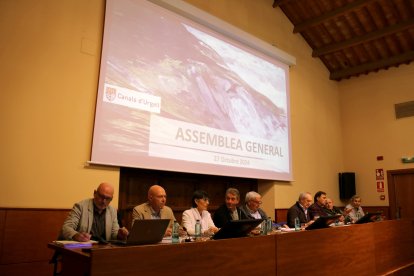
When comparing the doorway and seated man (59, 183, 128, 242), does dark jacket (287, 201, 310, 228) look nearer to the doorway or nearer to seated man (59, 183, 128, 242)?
seated man (59, 183, 128, 242)

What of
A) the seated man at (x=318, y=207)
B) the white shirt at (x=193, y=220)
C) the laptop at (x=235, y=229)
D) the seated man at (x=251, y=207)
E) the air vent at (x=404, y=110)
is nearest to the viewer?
the laptop at (x=235, y=229)

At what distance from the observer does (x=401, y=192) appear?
22.7ft

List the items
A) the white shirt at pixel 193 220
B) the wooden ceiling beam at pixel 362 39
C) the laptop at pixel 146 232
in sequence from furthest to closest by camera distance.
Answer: the wooden ceiling beam at pixel 362 39 → the white shirt at pixel 193 220 → the laptop at pixel 146 232

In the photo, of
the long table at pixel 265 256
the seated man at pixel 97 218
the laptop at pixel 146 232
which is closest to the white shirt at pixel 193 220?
the seated man at pixel 97 218

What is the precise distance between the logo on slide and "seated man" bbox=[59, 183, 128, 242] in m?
1.37

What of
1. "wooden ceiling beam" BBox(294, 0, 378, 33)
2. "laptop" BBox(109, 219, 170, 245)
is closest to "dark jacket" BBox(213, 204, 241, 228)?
"laptop" BBox(109, 219, 170, 245)

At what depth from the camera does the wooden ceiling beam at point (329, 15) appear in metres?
6.13

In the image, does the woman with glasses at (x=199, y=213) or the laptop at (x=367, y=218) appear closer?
the woman with glasses at (x=199, y=213)

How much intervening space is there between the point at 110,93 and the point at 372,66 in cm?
574

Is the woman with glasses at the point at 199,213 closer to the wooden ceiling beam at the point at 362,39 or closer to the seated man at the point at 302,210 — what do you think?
the seated man at the point at 302,210

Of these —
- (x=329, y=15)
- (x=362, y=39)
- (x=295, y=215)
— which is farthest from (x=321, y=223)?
(x=362, y=39)

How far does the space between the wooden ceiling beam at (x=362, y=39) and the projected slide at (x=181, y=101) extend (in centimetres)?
198

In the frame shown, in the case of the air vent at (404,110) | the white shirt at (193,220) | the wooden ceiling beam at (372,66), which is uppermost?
the wooden ceiling beam at (372,66)

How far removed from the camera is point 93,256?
5.04 ft
